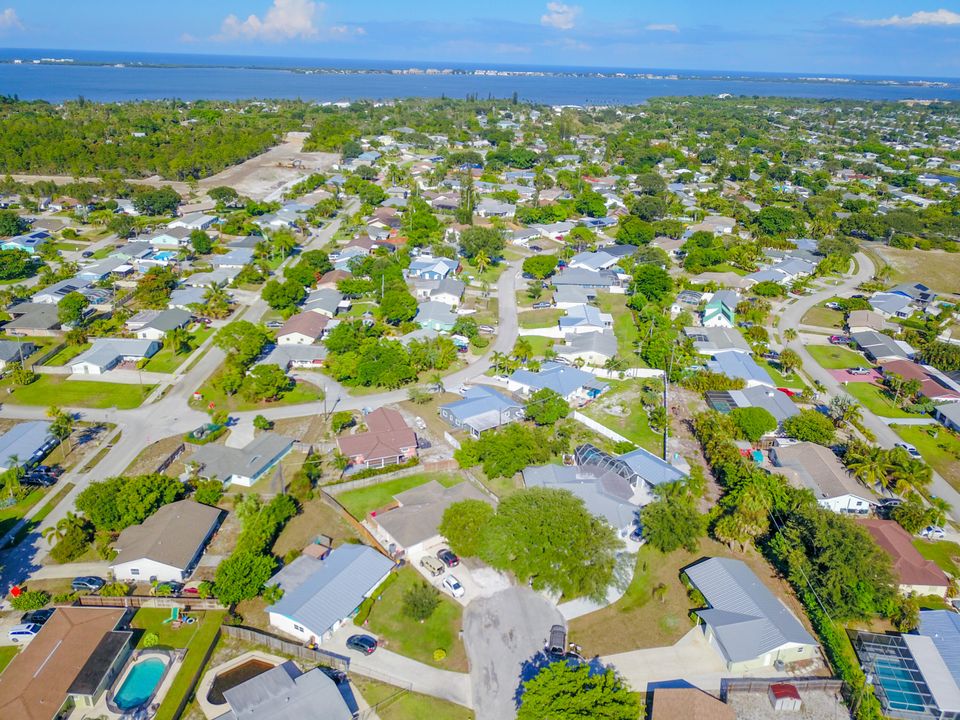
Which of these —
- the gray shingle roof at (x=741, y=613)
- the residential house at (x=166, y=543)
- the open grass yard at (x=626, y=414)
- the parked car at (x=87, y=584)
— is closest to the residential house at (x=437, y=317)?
the open grass yard at (x=626, y=414)

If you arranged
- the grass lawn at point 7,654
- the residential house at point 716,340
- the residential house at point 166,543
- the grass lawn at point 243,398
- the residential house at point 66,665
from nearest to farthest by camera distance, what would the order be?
1. the residential house at point 66,665
2. the grass lawn at point 7,654
3. the residential house at point 166,543
4. the grass lawn at point 243,398
5. the residential house at point 716,340

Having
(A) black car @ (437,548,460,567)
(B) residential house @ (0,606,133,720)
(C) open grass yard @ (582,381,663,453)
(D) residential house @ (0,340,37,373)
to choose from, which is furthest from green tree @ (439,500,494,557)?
(D) residential house @ (0,340,37,373)

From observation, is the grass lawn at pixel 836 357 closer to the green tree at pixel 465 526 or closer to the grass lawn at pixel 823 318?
the grass lawn at pixel 823 318

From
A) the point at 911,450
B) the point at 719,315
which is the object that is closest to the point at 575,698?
the point at 911,450

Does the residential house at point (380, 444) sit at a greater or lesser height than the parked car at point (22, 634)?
greater

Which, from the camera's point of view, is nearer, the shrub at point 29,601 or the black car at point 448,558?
the shrub at point 29,601

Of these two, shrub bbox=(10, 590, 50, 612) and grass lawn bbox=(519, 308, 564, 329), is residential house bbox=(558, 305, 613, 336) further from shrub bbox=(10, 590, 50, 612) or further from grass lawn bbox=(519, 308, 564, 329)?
shrub bbox=(10, 590, 50, 612)

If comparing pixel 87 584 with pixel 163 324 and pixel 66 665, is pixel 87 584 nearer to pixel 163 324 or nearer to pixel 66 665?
pixel 66 665

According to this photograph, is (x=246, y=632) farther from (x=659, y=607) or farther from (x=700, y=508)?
(x=700, y=508)
